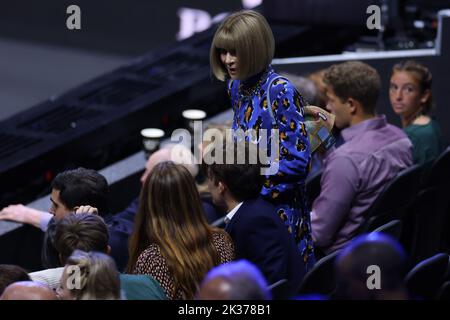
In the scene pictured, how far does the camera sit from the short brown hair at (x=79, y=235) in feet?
9.47

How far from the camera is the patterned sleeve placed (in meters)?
3.28

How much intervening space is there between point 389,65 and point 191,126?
1096 mm

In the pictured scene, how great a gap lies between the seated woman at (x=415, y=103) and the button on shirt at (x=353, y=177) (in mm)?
408

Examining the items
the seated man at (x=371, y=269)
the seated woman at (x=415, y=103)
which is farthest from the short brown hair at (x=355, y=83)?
the seated man at (x=371, y=269)

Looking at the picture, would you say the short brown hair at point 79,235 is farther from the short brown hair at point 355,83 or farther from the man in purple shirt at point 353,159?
the short brown hair at point 355,83

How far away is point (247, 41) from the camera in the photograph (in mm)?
3234

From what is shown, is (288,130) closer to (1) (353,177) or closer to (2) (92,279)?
(1) (353,177)

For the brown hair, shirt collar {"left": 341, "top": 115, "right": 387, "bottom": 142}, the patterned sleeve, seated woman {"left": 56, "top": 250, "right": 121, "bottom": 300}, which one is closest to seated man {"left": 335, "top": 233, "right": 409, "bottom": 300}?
seated woman {"left": 56, "top": 250, "right": 121, "bottom": 300}

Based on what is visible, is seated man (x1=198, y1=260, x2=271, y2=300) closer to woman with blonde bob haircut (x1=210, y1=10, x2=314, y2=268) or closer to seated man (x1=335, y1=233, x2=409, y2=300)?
seated man (x1=335, y1=233, x2=409, y2=300)

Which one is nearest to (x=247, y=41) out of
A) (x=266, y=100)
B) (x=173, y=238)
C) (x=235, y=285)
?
(x=266, y=100)

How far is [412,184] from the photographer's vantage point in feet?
13.0

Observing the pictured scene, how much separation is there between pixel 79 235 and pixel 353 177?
1.28 metres

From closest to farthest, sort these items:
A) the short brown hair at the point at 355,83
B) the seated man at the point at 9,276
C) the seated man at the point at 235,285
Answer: the seated man at the point at 235,285, the seated man at the point at 9,276, the short brown hair at the point at 355,83
